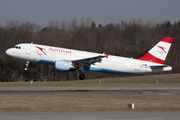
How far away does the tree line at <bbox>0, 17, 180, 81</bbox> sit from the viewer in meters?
71.0

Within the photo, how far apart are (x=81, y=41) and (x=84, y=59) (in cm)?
7302

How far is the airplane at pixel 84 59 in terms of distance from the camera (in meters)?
40.0

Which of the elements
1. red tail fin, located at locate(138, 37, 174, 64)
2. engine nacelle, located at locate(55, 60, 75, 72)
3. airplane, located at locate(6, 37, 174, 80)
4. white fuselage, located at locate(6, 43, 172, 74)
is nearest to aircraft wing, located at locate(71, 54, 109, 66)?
airplane, located at locate(6, 37, 174, 80)

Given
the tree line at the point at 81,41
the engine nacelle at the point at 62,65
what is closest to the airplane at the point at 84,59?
the engine nacelle at the point at 62,65

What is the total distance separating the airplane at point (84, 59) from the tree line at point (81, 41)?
2358 cm

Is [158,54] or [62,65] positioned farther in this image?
[158,54]

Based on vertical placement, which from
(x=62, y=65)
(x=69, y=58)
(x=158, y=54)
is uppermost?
(x=158, y=54)

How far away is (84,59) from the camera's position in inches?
1585

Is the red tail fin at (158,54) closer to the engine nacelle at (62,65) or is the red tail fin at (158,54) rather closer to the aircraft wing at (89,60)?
the aircraft wing at (89,60)

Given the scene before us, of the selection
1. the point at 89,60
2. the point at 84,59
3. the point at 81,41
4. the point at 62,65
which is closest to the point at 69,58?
the point at 62,65

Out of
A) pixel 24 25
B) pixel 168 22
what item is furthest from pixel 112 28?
pixel 24 25

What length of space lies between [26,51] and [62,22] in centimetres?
11170

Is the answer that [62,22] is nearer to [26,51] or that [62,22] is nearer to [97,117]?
[26,51]

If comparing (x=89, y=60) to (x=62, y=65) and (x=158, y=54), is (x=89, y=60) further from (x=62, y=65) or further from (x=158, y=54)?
(x=158, y=54)
